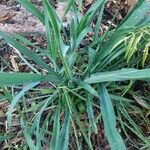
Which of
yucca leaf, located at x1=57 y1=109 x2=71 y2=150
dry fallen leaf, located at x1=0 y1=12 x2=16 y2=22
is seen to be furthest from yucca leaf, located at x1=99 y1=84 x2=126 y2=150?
dry fallen leaf, located at x1=0 y1=12 x2=16 y2=22

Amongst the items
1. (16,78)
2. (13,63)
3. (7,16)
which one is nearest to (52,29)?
(16,78)

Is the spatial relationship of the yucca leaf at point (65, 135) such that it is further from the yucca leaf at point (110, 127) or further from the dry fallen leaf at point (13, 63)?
the dry fallen leaf at point (13, 63)

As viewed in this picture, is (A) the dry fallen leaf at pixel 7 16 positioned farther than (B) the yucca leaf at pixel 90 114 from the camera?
Yes

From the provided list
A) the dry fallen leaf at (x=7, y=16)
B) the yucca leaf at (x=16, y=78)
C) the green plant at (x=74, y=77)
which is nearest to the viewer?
the yucca leaf at (x=16, y=78)

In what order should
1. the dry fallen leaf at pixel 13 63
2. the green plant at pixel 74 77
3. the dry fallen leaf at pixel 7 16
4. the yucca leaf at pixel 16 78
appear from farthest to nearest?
the dry fallen leaf at pixel 7 16, the dry fallen leaf at pixel 13 63, the green plant at pixel 74 77, the yucca leaf at pixel 16 78

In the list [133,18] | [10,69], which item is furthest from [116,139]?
[10,69]

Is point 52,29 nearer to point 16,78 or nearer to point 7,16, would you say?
point 16,78

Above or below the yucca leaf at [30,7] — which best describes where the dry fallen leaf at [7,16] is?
below

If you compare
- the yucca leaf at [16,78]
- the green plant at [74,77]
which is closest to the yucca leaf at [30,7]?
the green plant at [74,77]

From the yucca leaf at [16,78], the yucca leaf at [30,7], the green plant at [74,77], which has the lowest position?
the green plant at [74,77]
